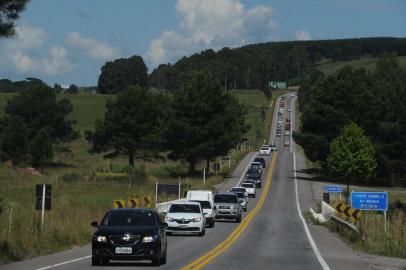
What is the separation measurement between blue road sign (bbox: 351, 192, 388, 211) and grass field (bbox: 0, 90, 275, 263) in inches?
448

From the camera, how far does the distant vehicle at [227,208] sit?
48531 mm

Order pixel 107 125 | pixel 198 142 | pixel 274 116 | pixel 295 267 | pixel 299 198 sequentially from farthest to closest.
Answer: pixel 274 116, pixel 107 125, pixel 198 142, pixel 299 198, pixel 295 267

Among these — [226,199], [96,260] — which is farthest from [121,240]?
[226,199]

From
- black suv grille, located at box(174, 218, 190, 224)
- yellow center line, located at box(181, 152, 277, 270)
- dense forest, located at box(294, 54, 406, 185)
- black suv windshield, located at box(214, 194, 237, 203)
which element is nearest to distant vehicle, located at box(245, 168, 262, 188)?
dense forest, located at box(294, 54, 406, 185)

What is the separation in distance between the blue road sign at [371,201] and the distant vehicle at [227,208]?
12850 millimetres

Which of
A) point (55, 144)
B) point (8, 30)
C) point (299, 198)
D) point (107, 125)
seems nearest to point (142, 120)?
point (107, 125)

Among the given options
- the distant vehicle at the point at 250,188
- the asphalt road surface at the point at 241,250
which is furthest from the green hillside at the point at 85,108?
the asphalt road surface at the point at 241,250

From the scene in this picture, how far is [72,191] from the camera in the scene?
205ft

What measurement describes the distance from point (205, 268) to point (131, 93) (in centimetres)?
8611

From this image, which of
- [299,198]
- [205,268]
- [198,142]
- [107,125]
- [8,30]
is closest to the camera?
[8,30]

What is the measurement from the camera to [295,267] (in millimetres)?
21281

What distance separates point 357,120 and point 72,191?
4472cm

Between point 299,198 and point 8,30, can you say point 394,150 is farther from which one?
point 8,30

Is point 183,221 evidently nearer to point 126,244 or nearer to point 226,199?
point 226,199
